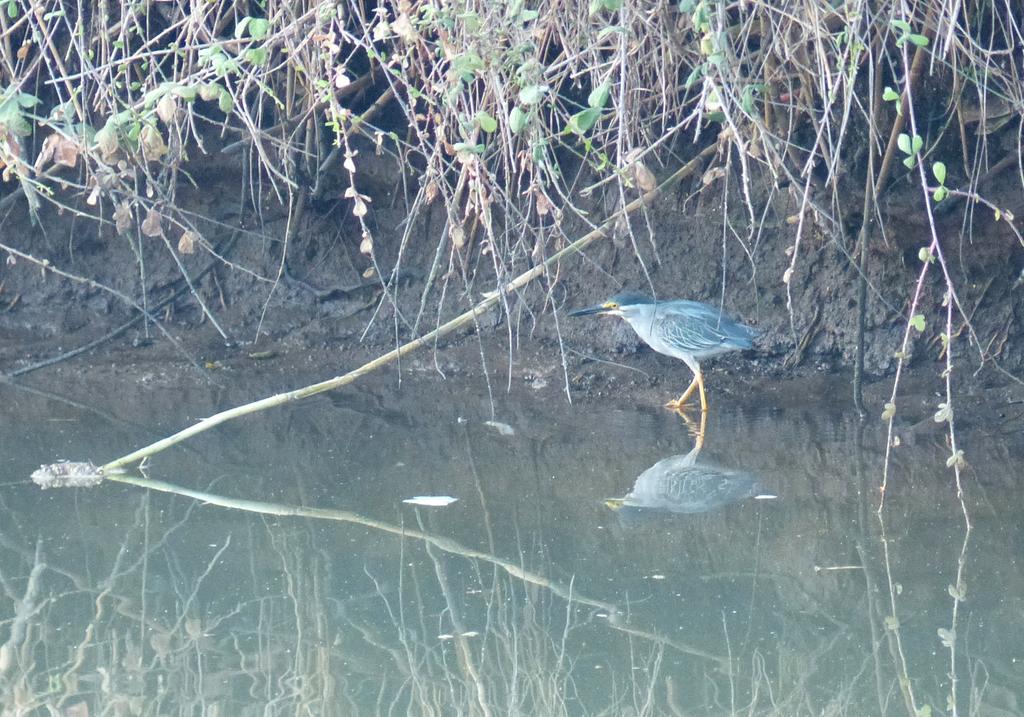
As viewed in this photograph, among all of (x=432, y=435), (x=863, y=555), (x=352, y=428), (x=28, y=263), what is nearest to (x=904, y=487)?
(x=863, y=555)

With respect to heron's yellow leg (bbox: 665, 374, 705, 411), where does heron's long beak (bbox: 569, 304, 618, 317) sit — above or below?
above

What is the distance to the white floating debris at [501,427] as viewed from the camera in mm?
5309

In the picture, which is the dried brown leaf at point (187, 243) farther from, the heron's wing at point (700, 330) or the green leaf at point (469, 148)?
the heron's wing at point (700, 330)

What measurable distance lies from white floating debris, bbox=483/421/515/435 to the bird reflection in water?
2.42 ft

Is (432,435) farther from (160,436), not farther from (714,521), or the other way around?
(714,521)

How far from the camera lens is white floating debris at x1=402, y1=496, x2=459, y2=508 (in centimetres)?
430

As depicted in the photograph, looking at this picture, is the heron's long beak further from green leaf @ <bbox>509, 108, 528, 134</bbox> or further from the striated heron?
green leaf @ <bbox>509, 108, 528, 134</bbox>

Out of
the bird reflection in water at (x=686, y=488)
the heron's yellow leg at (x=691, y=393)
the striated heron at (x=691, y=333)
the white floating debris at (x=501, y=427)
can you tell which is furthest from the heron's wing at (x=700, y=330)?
the bird reflection in water at (x=686, y=488)

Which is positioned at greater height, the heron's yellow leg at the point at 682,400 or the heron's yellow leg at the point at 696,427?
the heron's yellow leg at the point at 696,427

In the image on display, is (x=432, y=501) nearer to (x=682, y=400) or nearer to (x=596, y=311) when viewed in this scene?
(x=682, y=400)

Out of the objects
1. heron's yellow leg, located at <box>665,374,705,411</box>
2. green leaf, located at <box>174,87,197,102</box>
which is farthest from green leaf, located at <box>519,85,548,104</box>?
heron's yellow leg, located at <box>665,374,705,411</box>

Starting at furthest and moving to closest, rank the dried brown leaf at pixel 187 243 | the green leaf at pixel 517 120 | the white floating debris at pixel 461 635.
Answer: the dried brown leaf at pixel 187 243
the green leaf at pixel 517 120
the white floating debris at pixel 461 635

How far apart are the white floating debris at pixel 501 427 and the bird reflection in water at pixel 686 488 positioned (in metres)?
0.74

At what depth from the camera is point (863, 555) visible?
3.76 meters
